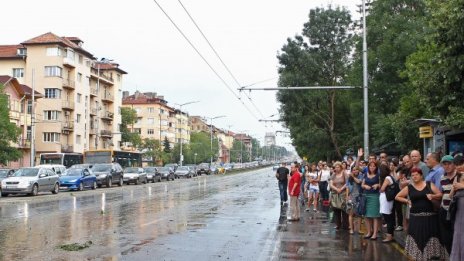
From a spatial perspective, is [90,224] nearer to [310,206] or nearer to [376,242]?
Answer: [376,242]

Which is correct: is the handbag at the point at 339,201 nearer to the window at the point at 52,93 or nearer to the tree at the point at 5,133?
the tree at the point at 5,133

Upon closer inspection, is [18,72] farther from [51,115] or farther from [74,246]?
[74,246]

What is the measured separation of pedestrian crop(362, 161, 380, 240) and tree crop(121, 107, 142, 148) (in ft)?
300

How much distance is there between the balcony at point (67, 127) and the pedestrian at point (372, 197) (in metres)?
68.9

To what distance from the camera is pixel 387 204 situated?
478 inches

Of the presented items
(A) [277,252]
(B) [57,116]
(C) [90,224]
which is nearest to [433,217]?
(A) [277,252]

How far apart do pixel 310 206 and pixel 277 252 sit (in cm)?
1198

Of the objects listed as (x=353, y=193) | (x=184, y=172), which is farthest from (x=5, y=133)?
(x=353, y=193)

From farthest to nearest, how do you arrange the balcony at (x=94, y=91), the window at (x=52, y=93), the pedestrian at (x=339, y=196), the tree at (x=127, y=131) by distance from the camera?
the tree at (x=127, y=131)
the balcony at (x=94, y=91)
the window at (x=52, y=93)
the pedestrian at (x=339, y=196)

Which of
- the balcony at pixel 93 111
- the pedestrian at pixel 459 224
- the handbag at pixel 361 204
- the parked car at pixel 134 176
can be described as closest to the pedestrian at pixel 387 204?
the handbag at pixel 361 204

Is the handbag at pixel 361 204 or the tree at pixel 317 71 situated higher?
the tree at pixel 317 71

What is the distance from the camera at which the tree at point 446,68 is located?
11203 mm

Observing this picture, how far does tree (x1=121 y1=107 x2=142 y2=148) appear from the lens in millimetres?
103250

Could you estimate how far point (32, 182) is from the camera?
102 ft
